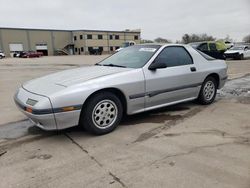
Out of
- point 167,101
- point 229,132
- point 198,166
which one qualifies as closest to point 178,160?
point 198,166

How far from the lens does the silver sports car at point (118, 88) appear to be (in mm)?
3455

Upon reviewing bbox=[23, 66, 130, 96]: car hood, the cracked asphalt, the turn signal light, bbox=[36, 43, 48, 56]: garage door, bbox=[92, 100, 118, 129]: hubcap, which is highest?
bbox=[36, 43, 48, 56]: garage door

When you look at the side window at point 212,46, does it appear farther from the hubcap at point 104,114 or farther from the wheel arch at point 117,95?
the hubcap at point 104,114

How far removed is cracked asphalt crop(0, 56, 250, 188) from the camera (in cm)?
264

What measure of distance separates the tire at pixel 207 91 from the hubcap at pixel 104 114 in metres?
2.38

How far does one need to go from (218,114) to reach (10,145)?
3756 millimetres

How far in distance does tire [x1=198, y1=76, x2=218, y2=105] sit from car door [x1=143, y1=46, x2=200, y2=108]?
0.24m

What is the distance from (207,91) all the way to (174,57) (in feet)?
4.28

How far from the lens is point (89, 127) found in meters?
3.73

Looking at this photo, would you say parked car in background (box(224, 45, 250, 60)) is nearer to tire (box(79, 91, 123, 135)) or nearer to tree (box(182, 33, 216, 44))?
tire (box(79, 91, 123, 135))

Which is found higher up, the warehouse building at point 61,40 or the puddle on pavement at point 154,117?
the warehouse building at point 61,40

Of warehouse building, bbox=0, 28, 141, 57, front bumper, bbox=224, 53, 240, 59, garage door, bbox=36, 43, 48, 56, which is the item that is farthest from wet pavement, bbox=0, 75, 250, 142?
garage door, bbox=36, 43, 48, 56

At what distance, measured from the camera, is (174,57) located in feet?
16.0

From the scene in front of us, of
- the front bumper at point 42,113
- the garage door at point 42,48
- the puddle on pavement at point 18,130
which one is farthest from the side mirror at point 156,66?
the garage door at point 42,48
